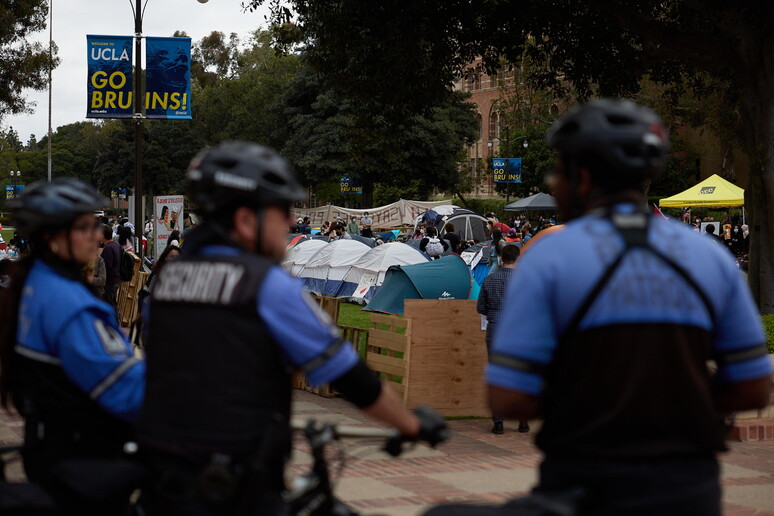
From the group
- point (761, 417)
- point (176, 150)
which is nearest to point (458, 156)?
point (176, 150)

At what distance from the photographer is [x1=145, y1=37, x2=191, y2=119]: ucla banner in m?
19.4

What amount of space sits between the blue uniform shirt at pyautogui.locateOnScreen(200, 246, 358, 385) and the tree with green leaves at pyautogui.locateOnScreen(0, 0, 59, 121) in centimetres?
3014

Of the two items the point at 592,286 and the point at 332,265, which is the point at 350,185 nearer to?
the point at 332,265

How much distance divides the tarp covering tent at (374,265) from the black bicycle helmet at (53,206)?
1926 cm

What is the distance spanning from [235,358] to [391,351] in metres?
8.71

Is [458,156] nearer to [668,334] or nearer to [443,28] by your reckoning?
[443,28]

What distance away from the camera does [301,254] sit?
26688mm

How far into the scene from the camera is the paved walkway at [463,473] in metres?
7.16

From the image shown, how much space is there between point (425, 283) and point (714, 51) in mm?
6781

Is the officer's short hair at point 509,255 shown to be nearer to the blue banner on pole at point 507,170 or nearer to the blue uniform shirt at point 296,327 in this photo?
the blue uniform shirt at point 296,327

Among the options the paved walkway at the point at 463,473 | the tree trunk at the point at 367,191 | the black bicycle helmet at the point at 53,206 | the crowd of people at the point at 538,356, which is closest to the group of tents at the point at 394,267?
the paved walkway at the point at 463,473

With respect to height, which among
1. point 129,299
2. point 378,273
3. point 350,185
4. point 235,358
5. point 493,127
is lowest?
point 129,299

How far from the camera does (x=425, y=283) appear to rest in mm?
18469

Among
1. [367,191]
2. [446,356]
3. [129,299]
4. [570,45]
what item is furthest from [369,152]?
[446,356]
